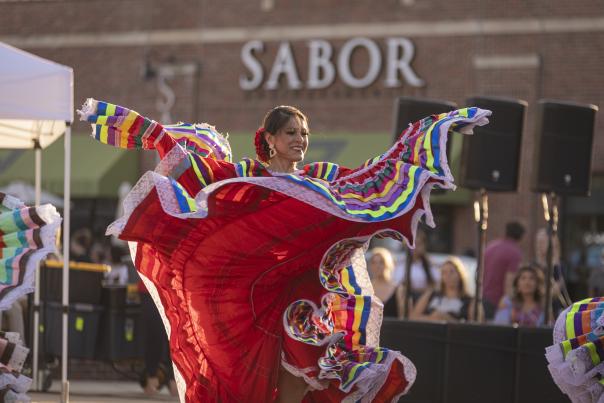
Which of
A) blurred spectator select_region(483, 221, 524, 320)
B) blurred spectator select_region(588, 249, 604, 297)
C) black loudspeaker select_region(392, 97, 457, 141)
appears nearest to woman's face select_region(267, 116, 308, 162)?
black loudspeaker select_region(392, 97, 457, 141)

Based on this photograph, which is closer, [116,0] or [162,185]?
[162,185]

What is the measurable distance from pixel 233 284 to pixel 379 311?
2.94 feet

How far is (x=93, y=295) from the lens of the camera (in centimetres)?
1077

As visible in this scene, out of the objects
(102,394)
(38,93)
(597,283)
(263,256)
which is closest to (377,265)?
(102,394)

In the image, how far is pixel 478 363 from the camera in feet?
29.7

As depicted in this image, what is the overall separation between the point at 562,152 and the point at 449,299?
58.2 inches

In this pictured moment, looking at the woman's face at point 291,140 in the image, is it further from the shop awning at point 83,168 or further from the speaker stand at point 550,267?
the shop awning at point 83,168

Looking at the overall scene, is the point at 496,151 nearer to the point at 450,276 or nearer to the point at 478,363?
the point at 450,276

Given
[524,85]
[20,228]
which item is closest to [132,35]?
[524,85]

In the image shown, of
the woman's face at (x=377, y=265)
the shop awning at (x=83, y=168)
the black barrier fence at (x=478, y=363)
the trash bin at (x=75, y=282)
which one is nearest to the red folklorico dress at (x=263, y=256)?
the black barrier fence at (x=478, y=363)

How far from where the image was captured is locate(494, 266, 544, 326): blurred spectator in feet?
32.5

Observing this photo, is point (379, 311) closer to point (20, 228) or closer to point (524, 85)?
point (20, 228)

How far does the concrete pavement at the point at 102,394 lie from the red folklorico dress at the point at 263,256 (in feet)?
11.3

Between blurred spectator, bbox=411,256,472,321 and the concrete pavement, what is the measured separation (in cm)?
205
